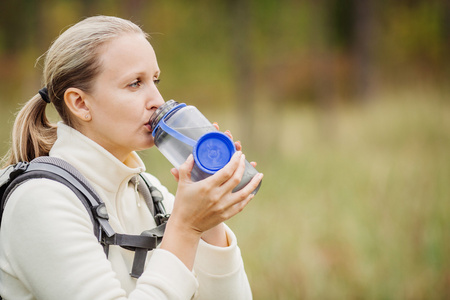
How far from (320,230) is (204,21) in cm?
1440

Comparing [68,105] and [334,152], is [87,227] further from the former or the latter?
[334,152]

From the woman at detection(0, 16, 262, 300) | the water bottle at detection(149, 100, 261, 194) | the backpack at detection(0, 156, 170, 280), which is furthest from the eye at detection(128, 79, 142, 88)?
the backpack at detection(0, 156, 170, 280)

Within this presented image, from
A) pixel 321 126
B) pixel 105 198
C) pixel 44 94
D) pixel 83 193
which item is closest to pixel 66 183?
pixel 83 193

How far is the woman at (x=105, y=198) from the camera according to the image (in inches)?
46.6

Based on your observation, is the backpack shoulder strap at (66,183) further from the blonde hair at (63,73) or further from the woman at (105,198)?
the blonde hair at (63,73)

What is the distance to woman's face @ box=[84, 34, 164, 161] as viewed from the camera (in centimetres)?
137

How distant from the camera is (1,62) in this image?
16.2 m

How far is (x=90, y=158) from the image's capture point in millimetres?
1393

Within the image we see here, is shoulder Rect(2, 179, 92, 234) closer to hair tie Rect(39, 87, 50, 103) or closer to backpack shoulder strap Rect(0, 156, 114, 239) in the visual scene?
backpack shoulder strap Rect(0, 156, 114, 239)

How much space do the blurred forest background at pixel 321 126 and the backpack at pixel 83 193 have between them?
60 cm

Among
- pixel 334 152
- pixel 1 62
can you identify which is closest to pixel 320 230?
pixel 334 152

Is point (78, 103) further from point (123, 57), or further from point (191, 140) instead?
point (191, 140)

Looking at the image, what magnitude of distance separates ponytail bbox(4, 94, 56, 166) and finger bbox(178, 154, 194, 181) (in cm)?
A: 52

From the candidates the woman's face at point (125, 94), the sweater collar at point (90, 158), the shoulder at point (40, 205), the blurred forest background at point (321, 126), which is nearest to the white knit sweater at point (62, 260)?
the shoulder at point (40, 205)
